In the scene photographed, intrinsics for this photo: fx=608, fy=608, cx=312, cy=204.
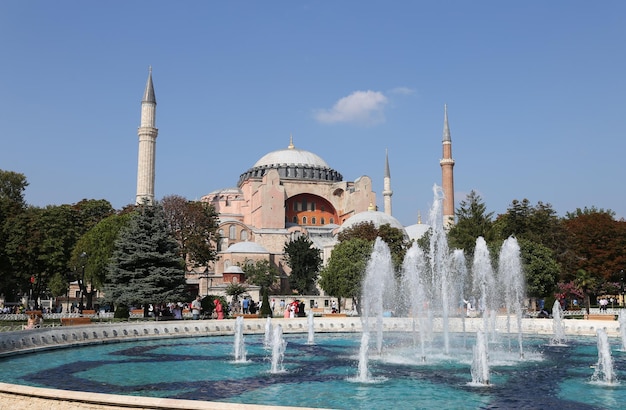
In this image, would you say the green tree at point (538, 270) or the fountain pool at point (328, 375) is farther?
the green tree at point (538, 270)

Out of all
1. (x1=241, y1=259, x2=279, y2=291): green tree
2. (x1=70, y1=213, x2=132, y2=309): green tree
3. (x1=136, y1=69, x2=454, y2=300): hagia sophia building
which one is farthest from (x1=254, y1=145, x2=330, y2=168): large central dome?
(x1=70, y1=213, x2=132, y2=309): green tree

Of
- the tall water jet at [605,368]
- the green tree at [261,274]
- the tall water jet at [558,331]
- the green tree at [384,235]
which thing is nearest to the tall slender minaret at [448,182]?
the green tree at [384,235]

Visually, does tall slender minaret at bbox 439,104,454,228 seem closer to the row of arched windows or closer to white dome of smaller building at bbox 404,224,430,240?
white dome of smaller building at bbox 404,224,430,240

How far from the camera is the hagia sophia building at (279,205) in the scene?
141 feet

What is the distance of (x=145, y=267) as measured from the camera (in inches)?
924

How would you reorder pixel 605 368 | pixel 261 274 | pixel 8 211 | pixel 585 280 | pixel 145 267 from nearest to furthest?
pixel 605 368, pixel 145 267, pixel 585 280, pixel 8 211, pixel 261 274

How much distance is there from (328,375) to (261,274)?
28985 millimetres

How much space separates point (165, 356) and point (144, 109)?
1293 inches

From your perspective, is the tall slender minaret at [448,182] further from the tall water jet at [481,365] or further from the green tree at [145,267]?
the tall water jet at [481,365]

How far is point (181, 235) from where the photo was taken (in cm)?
3262

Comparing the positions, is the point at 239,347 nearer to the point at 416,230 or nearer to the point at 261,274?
the point at 261,274

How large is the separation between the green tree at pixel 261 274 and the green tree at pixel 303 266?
1.44 metres

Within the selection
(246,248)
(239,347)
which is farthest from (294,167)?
(239,347)

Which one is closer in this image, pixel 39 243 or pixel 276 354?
pixel 276 354
